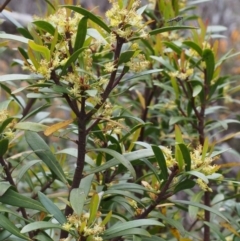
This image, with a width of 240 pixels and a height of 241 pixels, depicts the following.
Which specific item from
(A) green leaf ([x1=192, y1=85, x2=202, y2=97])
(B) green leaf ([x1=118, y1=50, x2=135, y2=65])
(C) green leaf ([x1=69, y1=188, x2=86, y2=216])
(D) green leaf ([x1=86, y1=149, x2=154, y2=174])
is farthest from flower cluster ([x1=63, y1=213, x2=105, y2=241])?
(A) green leaf ([x1=192, y1=85, x2=202, y2=97])

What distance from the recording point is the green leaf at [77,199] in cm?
67

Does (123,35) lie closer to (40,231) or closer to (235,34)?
(40,231)

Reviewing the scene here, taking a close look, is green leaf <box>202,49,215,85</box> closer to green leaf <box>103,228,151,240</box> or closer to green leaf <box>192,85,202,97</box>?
green leaf <box>192,85,202,97</box>

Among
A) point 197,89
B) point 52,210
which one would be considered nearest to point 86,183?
point 52,210

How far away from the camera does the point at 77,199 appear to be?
693mm

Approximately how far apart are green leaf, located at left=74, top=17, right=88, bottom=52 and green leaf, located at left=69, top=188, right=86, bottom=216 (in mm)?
216

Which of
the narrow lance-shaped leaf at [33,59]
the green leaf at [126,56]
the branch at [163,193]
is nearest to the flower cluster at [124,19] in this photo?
the green leaf at [126,56]

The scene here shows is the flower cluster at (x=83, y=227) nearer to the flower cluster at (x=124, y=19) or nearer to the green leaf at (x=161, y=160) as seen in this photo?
the green leaf at (x=161, y=160)

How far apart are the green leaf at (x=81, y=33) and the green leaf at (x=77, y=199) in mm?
216

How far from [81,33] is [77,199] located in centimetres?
25

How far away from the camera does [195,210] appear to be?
0.86 m

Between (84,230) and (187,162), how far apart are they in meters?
0.21

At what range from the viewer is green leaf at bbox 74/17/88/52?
692 mm

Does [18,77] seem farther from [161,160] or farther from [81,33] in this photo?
[161,160]
